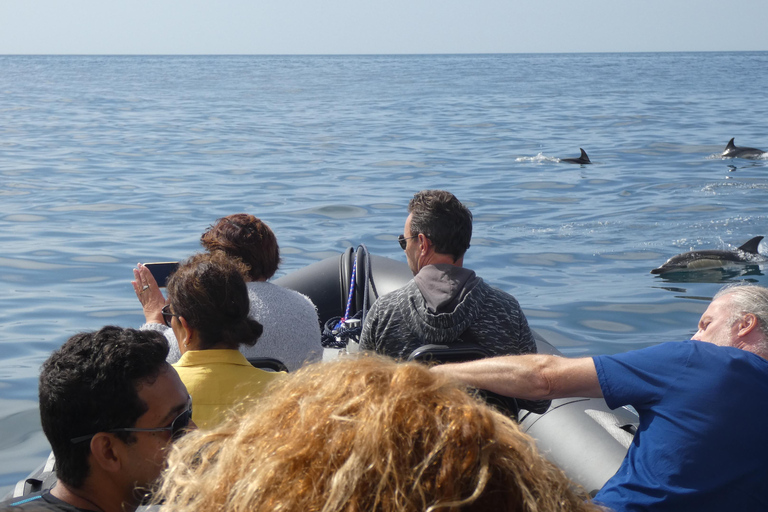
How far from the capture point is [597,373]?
2.37 metres

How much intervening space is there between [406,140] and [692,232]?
30.1 ft

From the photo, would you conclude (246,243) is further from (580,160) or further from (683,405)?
(580,160)

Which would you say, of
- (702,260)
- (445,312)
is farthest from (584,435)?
(702,260)

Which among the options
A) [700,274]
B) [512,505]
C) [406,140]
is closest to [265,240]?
[512,505]

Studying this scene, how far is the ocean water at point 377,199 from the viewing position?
7.14 m

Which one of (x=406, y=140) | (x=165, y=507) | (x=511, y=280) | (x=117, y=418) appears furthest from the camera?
(x=406, y=140)

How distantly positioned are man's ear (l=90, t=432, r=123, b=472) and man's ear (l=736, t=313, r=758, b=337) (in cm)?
187

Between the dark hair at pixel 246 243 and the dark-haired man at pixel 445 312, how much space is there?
0.62m

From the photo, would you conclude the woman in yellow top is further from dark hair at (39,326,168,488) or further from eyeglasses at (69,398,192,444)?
dark hair at (39,326,168,488)

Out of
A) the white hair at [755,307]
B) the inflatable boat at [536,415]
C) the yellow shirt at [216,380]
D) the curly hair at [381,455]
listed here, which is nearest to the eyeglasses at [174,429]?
the yellow shirt at [216,380]

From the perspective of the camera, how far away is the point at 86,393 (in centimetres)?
201

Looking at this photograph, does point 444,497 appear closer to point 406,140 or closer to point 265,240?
point 265,240

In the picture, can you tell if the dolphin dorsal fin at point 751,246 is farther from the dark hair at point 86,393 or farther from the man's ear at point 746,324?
the dark hair at point 86,393

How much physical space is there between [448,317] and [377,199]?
28.8ft
